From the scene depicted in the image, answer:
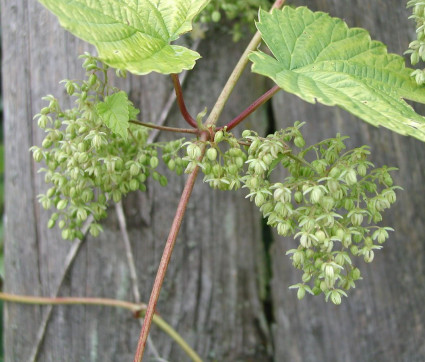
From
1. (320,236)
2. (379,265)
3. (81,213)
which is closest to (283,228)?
(320,236)

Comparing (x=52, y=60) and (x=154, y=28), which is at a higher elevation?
(x=52, y=60)

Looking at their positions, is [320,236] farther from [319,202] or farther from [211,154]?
[211,154]

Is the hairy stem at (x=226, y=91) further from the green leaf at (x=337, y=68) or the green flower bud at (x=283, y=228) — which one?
the green flower bud at (x=283, y=228)

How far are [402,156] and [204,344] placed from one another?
979mm

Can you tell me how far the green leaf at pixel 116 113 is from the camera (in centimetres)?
97

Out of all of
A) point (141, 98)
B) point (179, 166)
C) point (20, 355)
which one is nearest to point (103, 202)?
point (179, 166)

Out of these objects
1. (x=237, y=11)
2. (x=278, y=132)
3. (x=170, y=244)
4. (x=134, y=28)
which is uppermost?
(x=237, y=11)

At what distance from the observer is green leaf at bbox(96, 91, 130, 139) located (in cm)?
97

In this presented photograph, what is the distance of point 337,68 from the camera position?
101 centimetres

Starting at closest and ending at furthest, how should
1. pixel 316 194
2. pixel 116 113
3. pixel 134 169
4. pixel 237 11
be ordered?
pixel 316 194, pixel 116 113, pixel 134 169, pixel 237 11

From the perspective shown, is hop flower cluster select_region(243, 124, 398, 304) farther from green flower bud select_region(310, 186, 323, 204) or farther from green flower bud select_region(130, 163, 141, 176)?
green flower bud select_region(130, 163, 141, 176)

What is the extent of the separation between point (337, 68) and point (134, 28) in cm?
44

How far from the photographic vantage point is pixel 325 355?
1.72 meters

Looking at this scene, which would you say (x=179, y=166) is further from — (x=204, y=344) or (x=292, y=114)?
(x=204, y=344)
